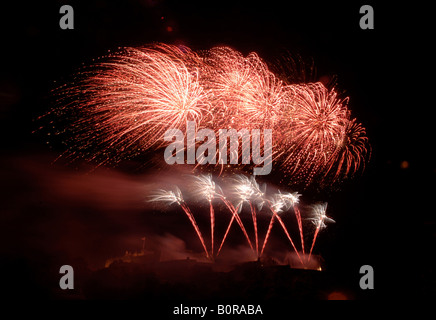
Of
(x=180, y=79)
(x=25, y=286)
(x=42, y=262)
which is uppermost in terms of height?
(x=180, y=79)

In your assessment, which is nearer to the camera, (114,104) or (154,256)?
(114,104)

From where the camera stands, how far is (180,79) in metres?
7.69

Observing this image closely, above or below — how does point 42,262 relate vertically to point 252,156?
below

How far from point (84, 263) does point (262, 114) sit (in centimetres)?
1824

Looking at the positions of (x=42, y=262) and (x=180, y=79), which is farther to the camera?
(x=42, y=262)

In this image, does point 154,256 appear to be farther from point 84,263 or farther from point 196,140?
point 196,140
